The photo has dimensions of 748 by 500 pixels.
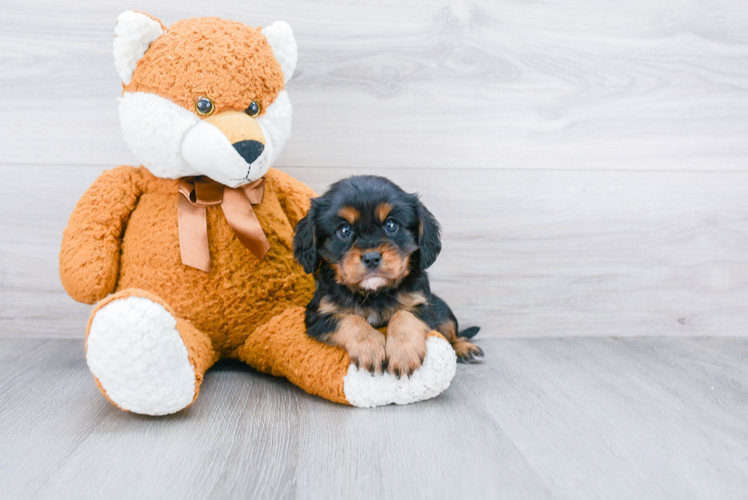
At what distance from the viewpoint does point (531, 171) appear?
2.14m

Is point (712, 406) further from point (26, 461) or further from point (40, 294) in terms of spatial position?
point (40, 294)

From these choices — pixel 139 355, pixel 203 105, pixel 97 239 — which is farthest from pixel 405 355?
pixel 97 239

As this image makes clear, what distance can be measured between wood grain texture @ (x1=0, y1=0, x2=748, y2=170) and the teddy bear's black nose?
0.61 m

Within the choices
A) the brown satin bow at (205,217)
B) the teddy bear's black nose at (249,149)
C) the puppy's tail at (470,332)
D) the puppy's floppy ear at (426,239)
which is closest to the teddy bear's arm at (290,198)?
the brown satin bow at (205,217)

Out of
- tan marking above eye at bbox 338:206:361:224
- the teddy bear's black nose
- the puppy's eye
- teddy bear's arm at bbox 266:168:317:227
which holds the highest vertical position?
the teddy bear's black nose

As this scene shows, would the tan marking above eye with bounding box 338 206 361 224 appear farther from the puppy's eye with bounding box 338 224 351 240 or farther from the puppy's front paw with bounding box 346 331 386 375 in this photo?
the puppy's front paw with bounding box 346 331 386 375

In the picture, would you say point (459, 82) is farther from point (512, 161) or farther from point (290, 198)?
point (290, 198)

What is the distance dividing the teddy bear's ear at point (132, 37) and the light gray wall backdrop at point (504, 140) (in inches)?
22.2

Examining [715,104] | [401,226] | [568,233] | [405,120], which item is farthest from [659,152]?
[401,226]

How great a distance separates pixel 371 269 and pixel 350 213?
183mm

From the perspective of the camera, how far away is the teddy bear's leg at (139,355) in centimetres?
122

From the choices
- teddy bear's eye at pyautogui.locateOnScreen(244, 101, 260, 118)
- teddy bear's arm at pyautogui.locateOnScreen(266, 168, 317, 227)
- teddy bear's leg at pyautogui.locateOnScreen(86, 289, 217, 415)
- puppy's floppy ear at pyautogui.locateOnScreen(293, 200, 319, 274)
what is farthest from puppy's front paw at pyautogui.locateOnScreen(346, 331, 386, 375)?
teddy bear's eye at pyautogui.locateOnScreen(244, 101, 260, 118)

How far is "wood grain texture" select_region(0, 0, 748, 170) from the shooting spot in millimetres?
1962

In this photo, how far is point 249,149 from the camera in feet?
4.68
